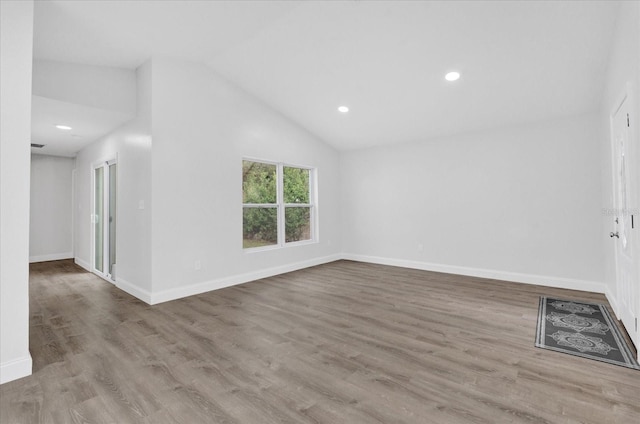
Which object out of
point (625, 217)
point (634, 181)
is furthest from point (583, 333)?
point (634, 181)

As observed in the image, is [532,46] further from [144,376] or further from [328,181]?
[144,376]

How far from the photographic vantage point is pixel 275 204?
546cm

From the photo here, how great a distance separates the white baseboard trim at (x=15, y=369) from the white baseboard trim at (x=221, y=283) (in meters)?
1.52

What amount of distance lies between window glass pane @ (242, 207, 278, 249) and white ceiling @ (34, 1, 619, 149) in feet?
6.33

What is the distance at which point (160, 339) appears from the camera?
269 centimetres

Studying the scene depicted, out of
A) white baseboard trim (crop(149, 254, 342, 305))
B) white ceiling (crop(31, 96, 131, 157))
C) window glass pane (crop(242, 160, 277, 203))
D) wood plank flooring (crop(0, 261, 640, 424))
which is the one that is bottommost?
wood plank flooring (crop(0, 261, 640, 424))

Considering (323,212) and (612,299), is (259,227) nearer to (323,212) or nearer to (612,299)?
(323,212)

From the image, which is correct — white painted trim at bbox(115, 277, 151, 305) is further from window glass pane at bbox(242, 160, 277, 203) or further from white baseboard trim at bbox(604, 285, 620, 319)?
white baseboard trim at bbox(604, 285, 620, 319)

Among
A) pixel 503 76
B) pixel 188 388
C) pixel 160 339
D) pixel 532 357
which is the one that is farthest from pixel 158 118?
pixel 532 357

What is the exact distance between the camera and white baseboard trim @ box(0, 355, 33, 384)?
2042 mm

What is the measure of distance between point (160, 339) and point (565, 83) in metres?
5.11

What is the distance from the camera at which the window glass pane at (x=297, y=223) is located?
18.8 ft

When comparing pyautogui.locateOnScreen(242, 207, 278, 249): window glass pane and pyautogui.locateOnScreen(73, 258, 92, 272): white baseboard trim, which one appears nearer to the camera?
pyautogui.locateOnScreen(242, 207, 278, 249): window glass pane

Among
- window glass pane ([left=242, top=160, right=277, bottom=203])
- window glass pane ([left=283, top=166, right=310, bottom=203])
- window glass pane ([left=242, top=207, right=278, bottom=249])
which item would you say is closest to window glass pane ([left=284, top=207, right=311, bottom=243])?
window glass pane ([left=283, top=166, right=310, bottom=203])
